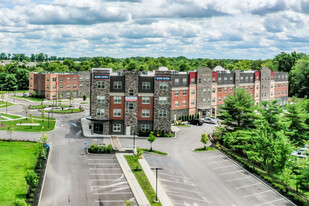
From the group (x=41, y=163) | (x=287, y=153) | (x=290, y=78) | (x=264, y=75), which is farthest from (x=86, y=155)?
(x=290, y=78)

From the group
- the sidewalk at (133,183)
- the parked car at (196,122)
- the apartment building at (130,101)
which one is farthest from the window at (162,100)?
the sidewalk at (133,183)

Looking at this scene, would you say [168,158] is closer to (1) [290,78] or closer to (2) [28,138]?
(2) [28,138]

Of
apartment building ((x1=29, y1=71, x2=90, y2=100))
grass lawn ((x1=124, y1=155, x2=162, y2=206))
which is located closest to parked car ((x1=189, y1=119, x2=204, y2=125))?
grass lawn ((x1=124, y1=155, x2=162, y2=206))

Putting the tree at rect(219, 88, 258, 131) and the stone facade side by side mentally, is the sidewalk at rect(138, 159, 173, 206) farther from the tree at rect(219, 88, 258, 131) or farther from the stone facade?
the tree at rect(219, 88, 258, 131)

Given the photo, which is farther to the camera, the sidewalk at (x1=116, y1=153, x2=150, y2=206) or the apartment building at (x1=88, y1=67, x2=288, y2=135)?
the apartment building at (x1=88, y1=67, x2=288, y2=135)

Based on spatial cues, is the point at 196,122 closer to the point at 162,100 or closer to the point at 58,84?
the point at 162,100

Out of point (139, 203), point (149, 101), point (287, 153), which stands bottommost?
point (139, 203)
